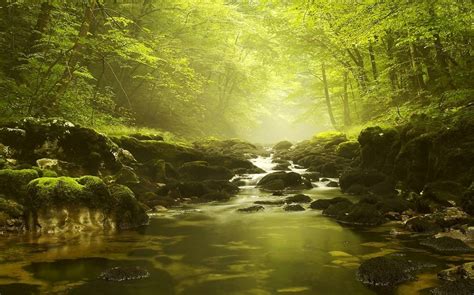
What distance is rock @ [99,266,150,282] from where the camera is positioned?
5191mm

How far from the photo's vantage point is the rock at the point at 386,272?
484 cm

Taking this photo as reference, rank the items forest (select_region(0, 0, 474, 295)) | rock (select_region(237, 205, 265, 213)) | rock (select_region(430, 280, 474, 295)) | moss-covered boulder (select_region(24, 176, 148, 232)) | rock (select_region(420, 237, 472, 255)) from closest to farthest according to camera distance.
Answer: rock (select_region(430, 280, 474, 295)) < forest (select_region(0, 0, 474, 295)) < rock (select_region(420, 237, 472, 255)) < moss-covered boulder (select_region(24, 176, 148, 232)) < rock (select_region(237, 205, 265, 213))

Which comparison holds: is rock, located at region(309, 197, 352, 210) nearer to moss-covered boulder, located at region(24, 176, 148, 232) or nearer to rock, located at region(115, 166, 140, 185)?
moss-covered boulder, located at region(24, 176, 148, 232)

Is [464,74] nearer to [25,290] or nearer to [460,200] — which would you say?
[460,200]

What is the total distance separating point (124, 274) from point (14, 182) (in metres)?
4.56

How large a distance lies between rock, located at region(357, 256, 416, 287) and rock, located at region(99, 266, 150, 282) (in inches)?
116

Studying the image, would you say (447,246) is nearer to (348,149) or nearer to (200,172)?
(200,172)

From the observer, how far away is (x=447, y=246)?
6.11 meters

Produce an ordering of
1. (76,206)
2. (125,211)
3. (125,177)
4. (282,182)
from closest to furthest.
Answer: (76,206) < (125,211) < (125,177) < (282,182)

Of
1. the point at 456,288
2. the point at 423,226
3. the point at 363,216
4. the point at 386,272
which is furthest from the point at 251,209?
the point at 456,288

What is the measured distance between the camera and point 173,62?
1543 cm

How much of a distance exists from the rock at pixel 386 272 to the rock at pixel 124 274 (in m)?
2.94

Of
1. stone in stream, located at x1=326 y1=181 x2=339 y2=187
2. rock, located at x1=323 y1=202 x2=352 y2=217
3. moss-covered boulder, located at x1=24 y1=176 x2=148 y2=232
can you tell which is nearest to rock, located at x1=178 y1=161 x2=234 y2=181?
stone in stream, located at x1=326 y1=181 x2=339 y2=187

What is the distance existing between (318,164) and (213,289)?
14945mm
